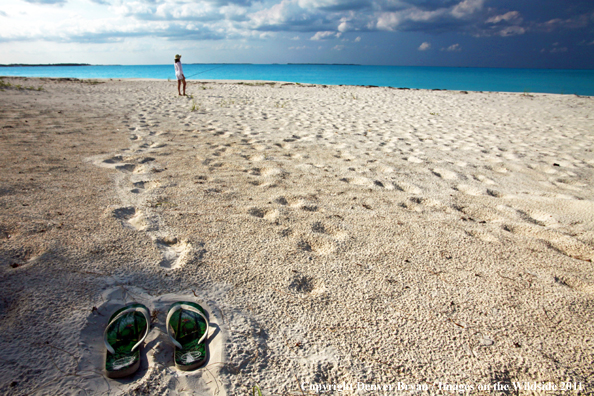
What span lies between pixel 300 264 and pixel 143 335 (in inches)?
35.2

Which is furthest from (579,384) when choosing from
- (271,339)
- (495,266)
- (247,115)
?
(247,115)

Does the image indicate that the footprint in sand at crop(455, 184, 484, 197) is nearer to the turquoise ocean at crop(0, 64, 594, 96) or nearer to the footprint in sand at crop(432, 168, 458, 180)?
the footprint in sand at crop(432, 168, 458, 180)

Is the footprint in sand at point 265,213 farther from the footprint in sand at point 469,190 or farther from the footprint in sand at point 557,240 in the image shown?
the footprint in sand at point 469,190

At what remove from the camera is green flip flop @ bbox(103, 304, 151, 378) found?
119 centimetres

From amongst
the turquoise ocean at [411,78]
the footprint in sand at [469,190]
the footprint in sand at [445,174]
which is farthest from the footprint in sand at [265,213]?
the turquoise ocean at [411,78]

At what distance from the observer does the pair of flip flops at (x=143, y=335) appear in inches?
48.1

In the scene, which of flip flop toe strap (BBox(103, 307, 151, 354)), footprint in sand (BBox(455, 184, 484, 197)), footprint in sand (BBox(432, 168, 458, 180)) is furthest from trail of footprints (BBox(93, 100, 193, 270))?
footprint in sand (BBox(432, 168, 458, 180))

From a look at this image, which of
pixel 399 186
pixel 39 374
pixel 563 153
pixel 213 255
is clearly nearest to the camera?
pixel 39 374

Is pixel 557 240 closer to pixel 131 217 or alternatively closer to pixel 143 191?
pixel 131 217

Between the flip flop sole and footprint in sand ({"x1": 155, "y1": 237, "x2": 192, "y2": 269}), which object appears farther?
footprint in sand ({"x1": 155, "y1": 237, "x2": 192, "y2": 269})

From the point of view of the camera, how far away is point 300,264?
1866 mm

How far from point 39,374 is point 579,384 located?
2064 mm

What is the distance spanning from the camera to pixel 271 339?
4.52ft

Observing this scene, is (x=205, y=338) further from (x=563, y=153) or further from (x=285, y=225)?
(x=563, y=153)
